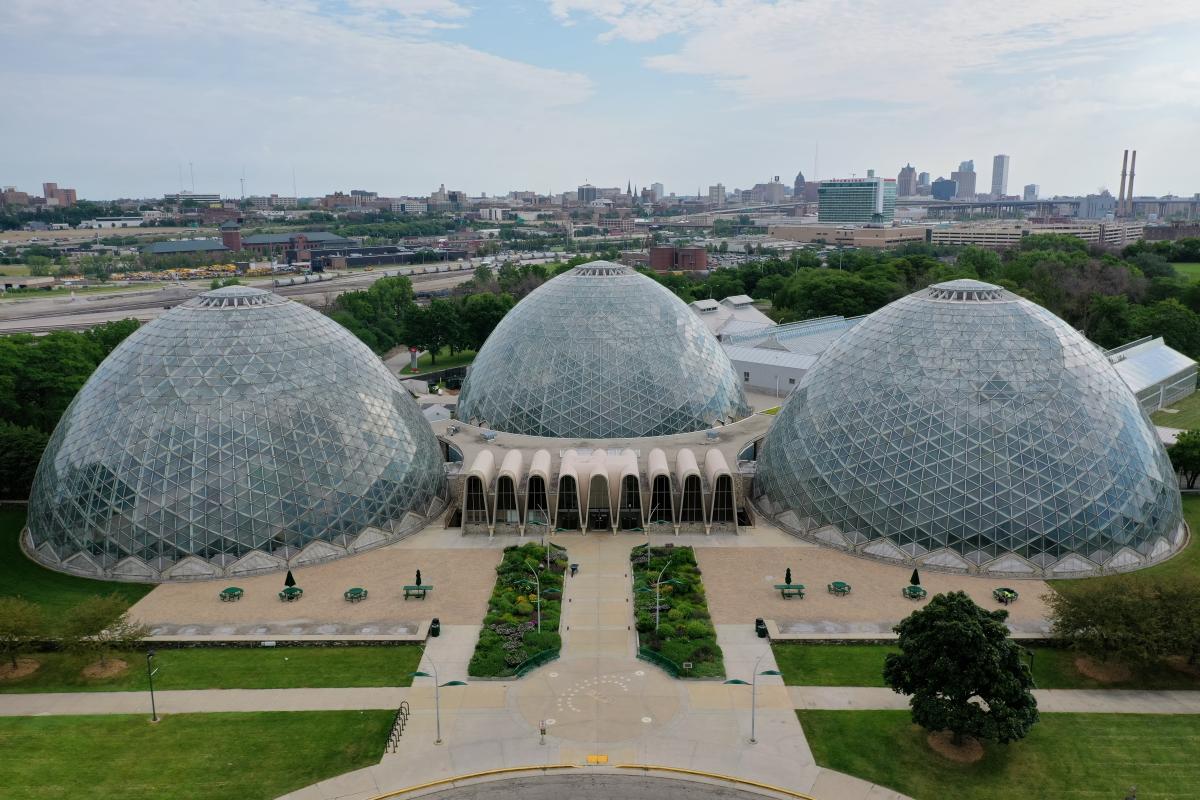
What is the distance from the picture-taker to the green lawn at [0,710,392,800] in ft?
97.9

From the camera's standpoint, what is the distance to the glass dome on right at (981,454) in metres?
45.9

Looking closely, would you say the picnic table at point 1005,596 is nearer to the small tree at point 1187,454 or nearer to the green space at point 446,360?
the small tree at point 1187,454

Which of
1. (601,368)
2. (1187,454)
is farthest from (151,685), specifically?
(1187,454)

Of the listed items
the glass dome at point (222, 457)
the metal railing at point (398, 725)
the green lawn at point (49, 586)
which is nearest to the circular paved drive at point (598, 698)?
the metal railing at point (398, 725)

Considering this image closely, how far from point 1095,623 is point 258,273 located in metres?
196

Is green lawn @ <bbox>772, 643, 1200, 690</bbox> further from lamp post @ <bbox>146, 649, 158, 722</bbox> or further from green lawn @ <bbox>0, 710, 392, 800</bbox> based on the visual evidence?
lamp post @ <bbox>146, 649, 158, 722</bbox>

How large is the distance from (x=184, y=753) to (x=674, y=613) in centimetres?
2300

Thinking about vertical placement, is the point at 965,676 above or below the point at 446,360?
below

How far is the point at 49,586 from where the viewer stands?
4531cm

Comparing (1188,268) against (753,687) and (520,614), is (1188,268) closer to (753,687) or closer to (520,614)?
(520,614)

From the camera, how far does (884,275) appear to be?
445 ft

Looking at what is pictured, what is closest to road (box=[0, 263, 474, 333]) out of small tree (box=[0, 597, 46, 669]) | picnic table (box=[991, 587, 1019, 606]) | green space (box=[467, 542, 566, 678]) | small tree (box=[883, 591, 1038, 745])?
small tree (box=[0, 597, 46, 669])

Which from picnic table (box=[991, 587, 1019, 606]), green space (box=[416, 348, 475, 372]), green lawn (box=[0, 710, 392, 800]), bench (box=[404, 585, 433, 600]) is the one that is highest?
green space (box=[416, 348, 475, 372])

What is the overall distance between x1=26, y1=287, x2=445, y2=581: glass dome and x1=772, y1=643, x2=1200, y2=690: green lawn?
1075 inches
